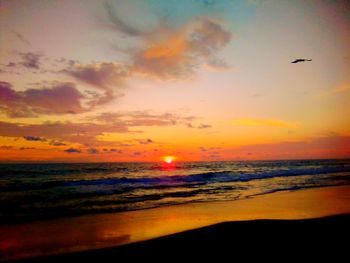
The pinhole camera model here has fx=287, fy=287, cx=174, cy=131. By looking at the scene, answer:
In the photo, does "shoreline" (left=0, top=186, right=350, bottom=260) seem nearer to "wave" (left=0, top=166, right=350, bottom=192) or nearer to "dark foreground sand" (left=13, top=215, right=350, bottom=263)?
"dark foreground sand" (left=13, top=215, right=350, bottom=263)

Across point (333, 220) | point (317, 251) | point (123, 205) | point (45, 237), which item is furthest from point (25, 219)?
point (333, 220)

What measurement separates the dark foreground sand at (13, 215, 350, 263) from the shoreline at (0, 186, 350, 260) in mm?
898

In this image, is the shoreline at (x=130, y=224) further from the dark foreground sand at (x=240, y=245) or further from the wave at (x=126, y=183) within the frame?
the wave at (x=126, y=183)

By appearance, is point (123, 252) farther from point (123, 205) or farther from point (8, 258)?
point (123, 205)

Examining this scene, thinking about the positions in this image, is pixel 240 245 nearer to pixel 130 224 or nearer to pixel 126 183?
pixel 130 224

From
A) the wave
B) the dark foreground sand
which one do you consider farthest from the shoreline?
the wave

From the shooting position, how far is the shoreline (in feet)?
31.5

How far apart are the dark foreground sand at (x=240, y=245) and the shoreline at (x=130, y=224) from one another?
2.95ft

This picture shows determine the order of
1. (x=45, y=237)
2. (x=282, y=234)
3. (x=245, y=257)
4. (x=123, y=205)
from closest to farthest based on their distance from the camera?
(x=245, y=257) → (x=282, y=234) → (x=45, y=237) → (x=123, y=205)

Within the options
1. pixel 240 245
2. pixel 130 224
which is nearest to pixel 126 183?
pixel 130 224

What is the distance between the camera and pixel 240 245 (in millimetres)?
8938

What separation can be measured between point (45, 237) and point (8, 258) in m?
2.40

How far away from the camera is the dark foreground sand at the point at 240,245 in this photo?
8.08 m

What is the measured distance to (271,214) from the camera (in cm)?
1470
